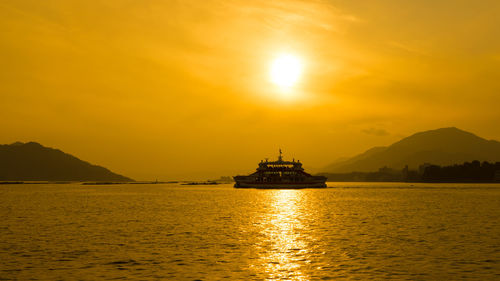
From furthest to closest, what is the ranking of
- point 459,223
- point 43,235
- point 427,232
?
1. point 459,223
2. point 427,232
3. point 43,235

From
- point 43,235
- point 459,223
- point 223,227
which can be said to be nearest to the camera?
point 43,235

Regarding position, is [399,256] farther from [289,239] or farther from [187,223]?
[187,223]

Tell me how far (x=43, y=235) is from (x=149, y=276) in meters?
24.5

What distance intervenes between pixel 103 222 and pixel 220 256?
3246cm

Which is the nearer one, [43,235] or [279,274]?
[279,274]

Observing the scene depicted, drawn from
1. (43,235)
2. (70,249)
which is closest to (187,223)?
(43,235)

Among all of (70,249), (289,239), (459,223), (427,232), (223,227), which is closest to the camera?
(70,249)

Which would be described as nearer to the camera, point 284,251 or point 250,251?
point 284,251

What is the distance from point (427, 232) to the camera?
170 ft

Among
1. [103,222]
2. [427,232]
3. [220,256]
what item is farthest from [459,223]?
[103,222]

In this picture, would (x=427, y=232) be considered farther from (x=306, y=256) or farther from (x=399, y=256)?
(x=306, y=256)

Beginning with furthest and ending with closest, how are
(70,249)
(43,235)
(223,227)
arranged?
(223,227) → (43,235) → (70,249)

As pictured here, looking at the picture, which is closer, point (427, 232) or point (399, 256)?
point (399, 256)

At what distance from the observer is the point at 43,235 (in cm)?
4862
